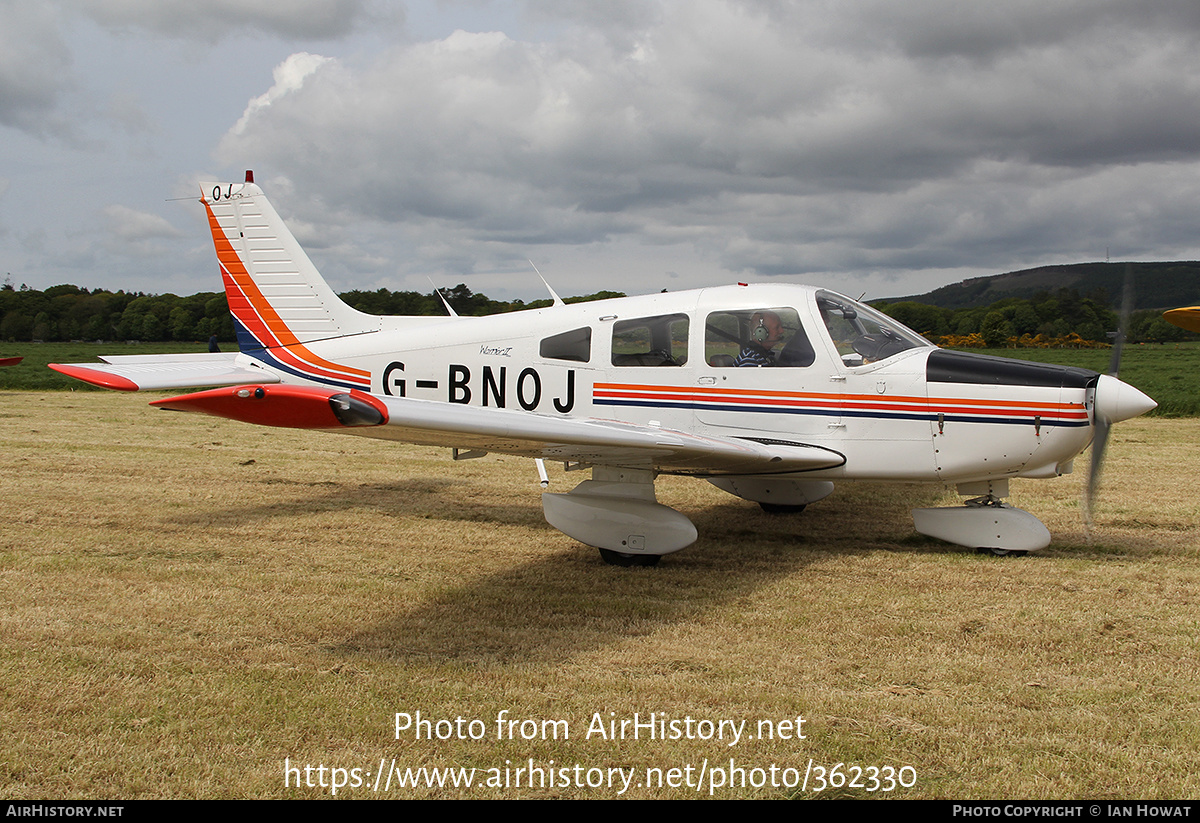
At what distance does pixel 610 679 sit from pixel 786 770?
41.5 inches

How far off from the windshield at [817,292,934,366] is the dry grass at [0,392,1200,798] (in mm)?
1589

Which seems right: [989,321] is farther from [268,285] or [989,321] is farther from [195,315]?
[195,315]

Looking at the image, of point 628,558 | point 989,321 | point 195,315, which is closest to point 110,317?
point 195,315

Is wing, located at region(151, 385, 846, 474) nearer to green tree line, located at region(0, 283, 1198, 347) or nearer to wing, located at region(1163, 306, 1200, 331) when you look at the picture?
wing, located at region(1163, 306, 1200, 331)

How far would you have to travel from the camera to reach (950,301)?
7138 centimetres

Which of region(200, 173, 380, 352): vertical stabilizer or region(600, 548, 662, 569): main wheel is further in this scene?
region(200, 173, 380, 352): vertical stabilizer

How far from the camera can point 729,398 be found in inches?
253

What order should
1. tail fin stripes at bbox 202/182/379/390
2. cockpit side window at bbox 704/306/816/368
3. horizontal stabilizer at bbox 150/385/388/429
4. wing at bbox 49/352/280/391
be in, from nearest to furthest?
horizontal stabilizer at bbox 150/385/388/429
cockpit side window at bbox 704/306/816/368
wing at bbox 49/352/280/391
tail fin stripes at bbox 202/182/379/390

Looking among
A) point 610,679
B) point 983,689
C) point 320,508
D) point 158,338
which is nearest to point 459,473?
point 320,508

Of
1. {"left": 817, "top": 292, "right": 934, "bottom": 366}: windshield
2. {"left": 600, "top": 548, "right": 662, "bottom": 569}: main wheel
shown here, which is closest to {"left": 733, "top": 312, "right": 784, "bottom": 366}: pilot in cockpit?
{"left": 817, "top": 292, "right": 934, "bottom": 366}: windshield

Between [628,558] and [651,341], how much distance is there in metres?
1.79

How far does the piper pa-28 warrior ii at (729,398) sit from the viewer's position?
5.66 m

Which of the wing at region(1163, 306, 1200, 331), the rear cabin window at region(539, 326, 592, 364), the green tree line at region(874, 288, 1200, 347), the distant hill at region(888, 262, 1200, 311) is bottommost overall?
the rear cabin window at region(539, 326, 592, 364)

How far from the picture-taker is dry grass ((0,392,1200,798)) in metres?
3.20
